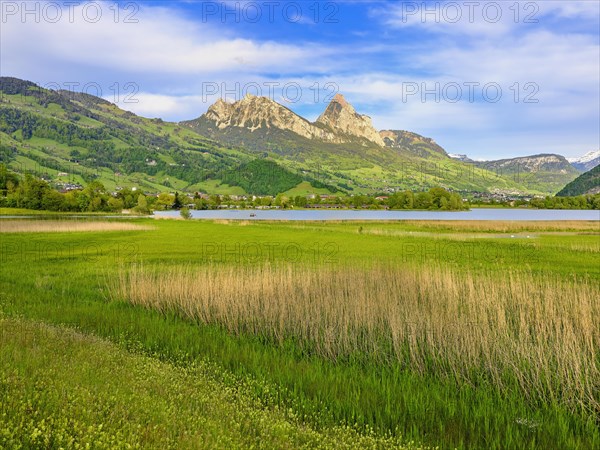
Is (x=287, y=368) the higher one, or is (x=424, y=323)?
(x=424, y=323)

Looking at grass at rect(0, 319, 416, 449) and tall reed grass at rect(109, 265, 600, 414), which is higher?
grass at rect(0, 319, 416, 449)

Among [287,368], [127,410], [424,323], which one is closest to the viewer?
[127,410]

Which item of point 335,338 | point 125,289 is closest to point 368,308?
point 335,338

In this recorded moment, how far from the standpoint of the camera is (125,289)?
78.7 feet

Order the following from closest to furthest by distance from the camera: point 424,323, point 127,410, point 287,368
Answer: point 127,410 → point 287,368 → point 424,323

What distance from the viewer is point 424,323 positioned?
16438 millimetres

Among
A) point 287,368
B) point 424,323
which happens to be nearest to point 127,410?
point 287,368

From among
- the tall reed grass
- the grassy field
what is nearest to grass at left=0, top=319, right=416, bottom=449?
the grassy field

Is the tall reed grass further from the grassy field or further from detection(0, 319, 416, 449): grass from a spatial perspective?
detection(0, 319, 416, 449): grass

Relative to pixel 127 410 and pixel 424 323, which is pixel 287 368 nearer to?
A: pixel 127 410

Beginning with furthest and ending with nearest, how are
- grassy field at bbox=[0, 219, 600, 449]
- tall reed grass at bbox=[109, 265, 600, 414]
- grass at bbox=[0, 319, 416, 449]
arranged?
tall reed grass at bbox=[109, 265, 600, 414] → grassy field at bbox=[0, 219, 600, 449] → grass at bbox=[0, 319, 416, 449]

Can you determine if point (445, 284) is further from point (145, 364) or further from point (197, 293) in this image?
point (145, 364)

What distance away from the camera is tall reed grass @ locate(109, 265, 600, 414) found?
40.3 ft

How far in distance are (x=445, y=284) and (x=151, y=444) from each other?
58.8 feet
